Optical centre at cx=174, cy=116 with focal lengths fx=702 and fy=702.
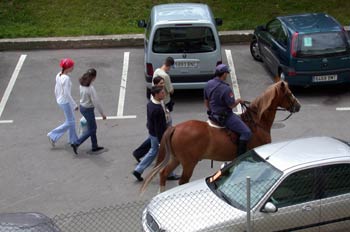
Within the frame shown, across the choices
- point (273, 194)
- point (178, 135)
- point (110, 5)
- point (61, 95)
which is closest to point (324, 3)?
point (110, 5)

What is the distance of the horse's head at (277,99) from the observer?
11.1 m

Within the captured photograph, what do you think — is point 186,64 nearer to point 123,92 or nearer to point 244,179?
point 123,92

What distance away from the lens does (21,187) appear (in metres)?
12.0

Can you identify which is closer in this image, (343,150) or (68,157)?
(343,150)

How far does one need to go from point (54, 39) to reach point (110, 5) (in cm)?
266

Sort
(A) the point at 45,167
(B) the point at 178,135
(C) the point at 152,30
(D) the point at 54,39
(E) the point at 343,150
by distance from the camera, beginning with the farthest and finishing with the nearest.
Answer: (D) the point at 54,39 < (C) the point at 152,30 < (A) the point at 45,167 < (B) the point at 178,135 < (E) the point at 343,150

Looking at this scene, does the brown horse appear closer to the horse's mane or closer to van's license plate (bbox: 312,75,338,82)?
the horse's mane

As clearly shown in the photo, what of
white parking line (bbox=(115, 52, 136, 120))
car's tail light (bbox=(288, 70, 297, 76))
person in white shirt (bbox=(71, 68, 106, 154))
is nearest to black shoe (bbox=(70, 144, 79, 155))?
person in white shirt (bbox=(71, 68, 106, 154))

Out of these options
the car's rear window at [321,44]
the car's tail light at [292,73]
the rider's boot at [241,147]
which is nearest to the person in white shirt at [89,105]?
the rider's boot at [241,147]

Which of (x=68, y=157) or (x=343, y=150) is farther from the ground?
(x=343, y=150)

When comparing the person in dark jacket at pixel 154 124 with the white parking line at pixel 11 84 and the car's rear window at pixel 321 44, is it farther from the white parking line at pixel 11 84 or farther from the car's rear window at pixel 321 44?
the car's rear window at pixel 321 44

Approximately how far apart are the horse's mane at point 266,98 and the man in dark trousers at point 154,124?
4.90ft

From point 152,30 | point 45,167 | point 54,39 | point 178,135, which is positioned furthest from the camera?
point 54,39

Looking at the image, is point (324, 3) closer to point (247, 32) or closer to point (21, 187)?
point (247, 32)
